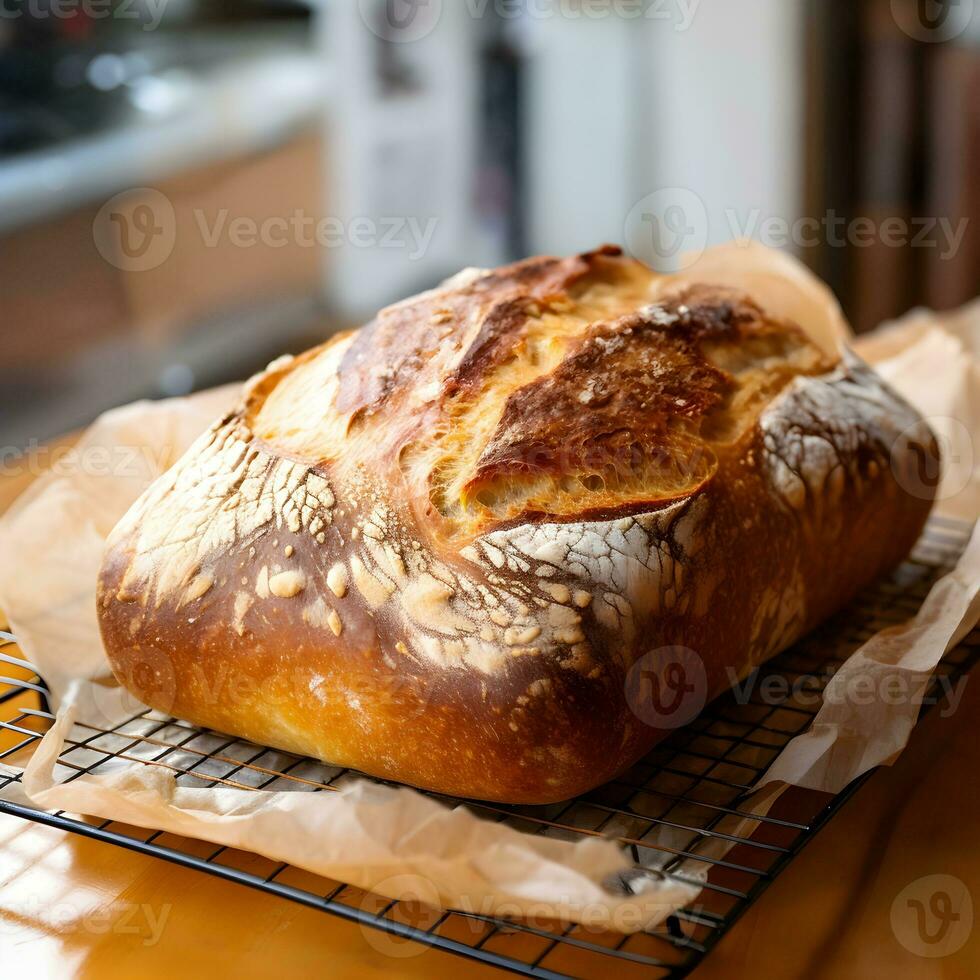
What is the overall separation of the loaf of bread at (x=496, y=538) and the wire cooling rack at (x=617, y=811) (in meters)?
0.03

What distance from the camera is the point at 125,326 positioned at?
3.58 metres

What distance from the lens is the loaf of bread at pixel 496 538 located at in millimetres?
879

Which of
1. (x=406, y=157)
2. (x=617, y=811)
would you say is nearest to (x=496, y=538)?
(x=617, y=811)

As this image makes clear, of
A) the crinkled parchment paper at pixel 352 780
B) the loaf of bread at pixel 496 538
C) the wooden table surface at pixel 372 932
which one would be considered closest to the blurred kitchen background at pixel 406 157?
the crinkled parchment paper at pixel 352 780

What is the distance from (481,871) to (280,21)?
3.84 meters

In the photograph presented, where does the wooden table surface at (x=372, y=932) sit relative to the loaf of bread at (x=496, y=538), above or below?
below

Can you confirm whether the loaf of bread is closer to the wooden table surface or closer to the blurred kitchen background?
the wooden table surface

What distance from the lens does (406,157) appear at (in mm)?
4477

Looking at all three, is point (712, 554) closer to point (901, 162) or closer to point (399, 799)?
point (399, 799)

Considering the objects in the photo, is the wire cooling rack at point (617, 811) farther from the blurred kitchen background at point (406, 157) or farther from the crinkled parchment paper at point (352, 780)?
the blurred kitchen background at point (406, 157)

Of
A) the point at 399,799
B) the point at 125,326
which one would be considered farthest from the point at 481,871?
the point at 125,326

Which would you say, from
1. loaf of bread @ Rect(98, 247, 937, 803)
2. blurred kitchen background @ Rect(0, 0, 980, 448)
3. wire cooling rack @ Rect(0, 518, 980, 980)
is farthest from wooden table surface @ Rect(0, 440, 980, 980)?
blurred kitchen background @ Rect(0, 0, 980, 448)

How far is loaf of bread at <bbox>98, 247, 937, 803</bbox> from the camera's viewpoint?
2.88 feet

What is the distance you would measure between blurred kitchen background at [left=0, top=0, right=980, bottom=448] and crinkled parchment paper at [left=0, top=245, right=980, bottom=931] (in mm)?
1937
